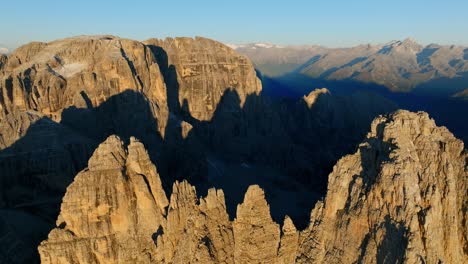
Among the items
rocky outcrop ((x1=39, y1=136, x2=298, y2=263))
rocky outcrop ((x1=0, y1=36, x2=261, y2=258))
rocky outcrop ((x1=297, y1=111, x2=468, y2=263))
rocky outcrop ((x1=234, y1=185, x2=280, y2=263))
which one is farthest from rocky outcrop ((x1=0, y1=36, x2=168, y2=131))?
rocky outcrop ((x1=297, y1=111, x2=468, y2=263))

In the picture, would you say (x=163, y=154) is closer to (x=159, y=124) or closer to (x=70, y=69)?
(x=159, y=124)

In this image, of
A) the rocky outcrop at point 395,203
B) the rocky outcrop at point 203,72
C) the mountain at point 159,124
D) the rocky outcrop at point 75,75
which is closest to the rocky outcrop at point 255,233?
the rocky outcrop at point 395,203

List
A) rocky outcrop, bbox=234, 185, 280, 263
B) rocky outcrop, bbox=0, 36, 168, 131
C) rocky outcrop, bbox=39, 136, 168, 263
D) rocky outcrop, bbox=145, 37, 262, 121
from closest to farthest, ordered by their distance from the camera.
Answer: rocky outcrop, bbox=234, 185, 280, 263 → rocky outcrop, bbox=39, 136, 168, 263 → rocky outcrop, bbox=0, 36, 168, 131 → rocky outcrop, bbox=145, 37, 262, 121

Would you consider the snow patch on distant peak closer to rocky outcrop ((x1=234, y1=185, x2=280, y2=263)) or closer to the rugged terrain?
the rugged terrain

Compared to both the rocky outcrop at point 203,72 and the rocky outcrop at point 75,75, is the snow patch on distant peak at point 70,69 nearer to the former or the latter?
the rocky outcrop at point 75,75

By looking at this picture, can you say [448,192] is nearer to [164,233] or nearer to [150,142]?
[164,233]

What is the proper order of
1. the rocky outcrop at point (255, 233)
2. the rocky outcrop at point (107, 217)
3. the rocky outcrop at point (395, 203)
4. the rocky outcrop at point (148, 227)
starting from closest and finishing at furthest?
the rocky outcrop at point (395, 203), the rocky outcrop at point (255, 233), the rocky outcrop at point (148, 227), the rocky outcrop at point (107, 217)

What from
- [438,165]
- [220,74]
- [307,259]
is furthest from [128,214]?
[220,74]
